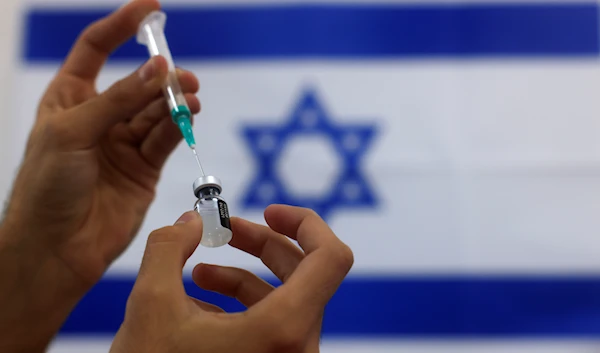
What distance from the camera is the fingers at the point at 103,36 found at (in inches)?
28.4

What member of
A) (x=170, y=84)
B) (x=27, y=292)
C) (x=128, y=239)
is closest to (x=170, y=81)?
(x=170, y=84)

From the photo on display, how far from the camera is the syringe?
0.60m

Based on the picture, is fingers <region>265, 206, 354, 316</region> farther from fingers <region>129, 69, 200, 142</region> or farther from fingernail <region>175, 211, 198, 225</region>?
fingers <region>129, 69, 200, 142</region>

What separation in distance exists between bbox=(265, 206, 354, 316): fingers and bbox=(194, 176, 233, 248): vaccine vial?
0.07 metres

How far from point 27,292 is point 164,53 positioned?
399mm

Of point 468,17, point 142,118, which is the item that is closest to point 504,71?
point 468,17

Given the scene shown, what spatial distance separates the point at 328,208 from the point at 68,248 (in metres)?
0.57

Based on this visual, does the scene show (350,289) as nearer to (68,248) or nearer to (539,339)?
(539,339)

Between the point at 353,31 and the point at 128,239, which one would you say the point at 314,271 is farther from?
the point at 353,31

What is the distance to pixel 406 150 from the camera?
1106 mm

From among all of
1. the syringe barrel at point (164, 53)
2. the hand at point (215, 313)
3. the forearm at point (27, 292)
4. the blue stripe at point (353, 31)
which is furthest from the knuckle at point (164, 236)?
the blue stripe at point (353, 31)

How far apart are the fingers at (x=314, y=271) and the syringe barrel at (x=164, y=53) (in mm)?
269

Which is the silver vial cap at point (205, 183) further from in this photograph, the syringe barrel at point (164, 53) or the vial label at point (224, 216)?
the syringe barrel at point (164, 53)

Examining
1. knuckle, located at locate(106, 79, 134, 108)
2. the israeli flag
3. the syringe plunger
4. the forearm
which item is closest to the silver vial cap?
the syringe plunger
